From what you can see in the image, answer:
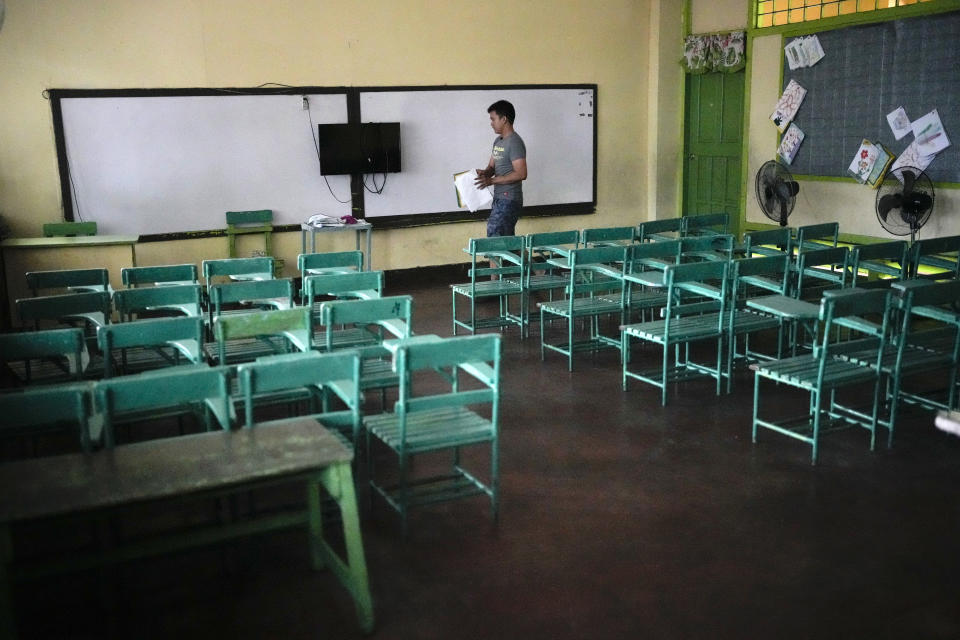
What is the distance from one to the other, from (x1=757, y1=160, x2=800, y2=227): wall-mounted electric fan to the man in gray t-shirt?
2.42 meters

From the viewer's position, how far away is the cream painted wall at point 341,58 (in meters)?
8.76

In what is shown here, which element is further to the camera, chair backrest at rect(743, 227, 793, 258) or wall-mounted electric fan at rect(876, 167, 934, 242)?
wall-mounted electric fan at rect(876, 167, 934, 242)

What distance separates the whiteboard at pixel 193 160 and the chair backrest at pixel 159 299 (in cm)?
405

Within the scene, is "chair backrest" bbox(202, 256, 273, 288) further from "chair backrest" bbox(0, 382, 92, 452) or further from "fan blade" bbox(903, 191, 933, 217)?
"fan blade" bbox(903, 191, 933, 217)

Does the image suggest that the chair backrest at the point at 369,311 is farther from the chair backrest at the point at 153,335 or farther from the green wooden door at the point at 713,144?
the green wooden door at the point at 713,144

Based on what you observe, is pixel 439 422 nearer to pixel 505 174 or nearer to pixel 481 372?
pixel 481 372

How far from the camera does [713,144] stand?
11.5 meters

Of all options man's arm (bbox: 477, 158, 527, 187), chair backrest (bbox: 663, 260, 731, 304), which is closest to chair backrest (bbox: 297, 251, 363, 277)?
chair backrest (bbox: 663, 260, 731, 304)

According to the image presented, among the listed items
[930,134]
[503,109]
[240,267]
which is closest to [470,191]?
[503,109]

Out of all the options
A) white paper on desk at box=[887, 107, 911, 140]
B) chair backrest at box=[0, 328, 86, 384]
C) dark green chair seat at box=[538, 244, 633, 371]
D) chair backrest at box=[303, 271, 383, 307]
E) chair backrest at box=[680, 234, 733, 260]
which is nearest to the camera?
chair backrest at box=[0, 328, 86, 384]

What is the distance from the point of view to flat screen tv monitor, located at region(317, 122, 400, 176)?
993 cm

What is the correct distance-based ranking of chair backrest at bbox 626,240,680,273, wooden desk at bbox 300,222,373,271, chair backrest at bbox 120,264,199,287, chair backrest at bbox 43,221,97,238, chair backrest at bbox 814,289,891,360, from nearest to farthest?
chair backrest at bbox 814,289,891,360, chair backrest at bbox 120,264,199,287, chair backrest at bbox 626,240,680,273, chair backrest at bbox 43,221,97,238, wooden desk at bbox 300,222,373,271

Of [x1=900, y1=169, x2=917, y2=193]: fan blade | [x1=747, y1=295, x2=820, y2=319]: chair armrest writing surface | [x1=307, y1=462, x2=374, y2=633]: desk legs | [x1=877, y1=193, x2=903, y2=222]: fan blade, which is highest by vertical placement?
[x1=900, y1=169, x2=917, y2=193]: fan blade

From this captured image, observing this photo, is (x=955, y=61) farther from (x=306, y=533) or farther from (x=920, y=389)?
(x=306, y=533)
